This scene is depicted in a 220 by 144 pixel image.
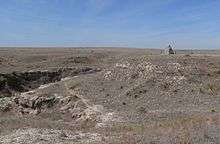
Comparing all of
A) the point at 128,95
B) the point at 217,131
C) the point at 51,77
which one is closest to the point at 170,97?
the point at 128,95

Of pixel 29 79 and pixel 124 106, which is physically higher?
pixel 124 106

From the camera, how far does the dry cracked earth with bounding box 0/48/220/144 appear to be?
19.4m

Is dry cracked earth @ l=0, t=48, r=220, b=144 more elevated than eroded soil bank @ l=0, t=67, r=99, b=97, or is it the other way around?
dry cracked earth @ l=0, t=48, r=220, b=144

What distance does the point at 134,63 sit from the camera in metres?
48.8

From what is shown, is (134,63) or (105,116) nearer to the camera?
(105,116)

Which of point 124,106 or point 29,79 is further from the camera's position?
point 29,79

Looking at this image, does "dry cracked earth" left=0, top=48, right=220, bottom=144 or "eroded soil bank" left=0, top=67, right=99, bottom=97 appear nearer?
"dry cracked earth" left=0, top=48, right=220, bottom=144

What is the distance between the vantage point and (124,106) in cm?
3400

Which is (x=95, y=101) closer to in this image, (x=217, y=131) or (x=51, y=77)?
(x=217, y=131)

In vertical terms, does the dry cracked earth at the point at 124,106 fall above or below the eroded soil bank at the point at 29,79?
above

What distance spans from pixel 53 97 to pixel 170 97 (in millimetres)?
11394

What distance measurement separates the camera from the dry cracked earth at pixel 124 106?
63.7ft

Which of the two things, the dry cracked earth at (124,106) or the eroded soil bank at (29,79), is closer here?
the dry cracked earth at (124,106)

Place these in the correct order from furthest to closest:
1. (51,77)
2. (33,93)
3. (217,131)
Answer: (51,77), (33,93), (217,131)
